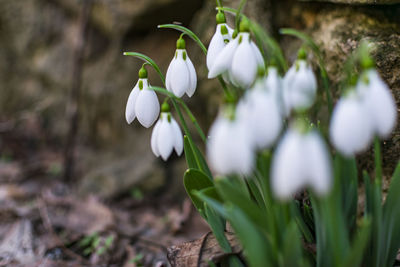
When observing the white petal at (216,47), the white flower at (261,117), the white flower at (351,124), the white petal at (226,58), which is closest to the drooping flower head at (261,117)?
Result: the white flower at (261,117)

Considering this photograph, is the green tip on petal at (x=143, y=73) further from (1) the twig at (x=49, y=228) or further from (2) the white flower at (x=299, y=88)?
(1) the twig at (x=49, y=228)

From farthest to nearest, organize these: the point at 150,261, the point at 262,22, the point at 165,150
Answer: the point at 262,22 → the point at 150,261 → the point at 165,150

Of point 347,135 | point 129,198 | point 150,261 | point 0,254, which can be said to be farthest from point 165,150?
point 129,198

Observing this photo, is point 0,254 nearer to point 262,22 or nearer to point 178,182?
point 178,182

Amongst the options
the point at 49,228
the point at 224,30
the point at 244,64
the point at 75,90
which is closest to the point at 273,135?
the point at 244,64

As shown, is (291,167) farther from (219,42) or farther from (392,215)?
(219,42)
